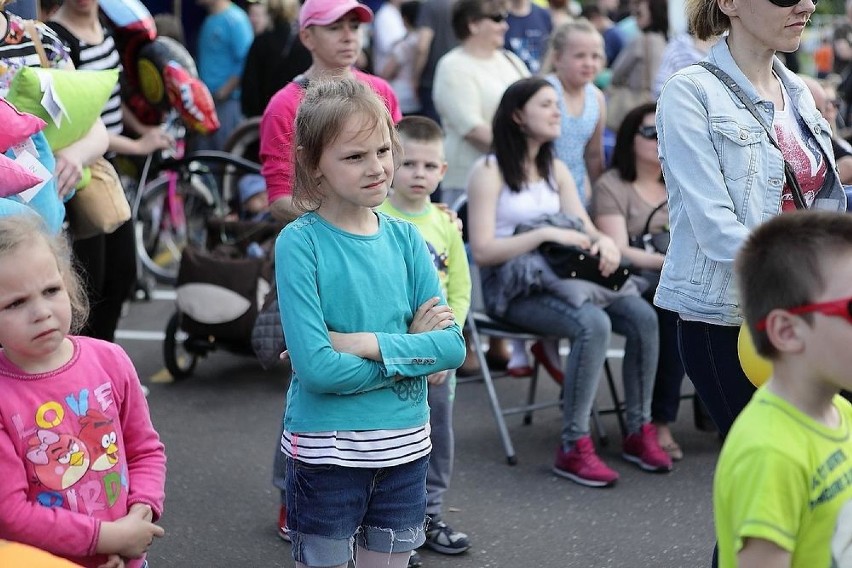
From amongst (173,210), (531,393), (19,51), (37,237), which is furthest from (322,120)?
(173,210)

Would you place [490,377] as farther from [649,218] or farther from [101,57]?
[101,57]

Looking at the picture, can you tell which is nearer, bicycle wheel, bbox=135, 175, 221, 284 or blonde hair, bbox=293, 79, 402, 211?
blonde hair, bbox=293, 79, 402, 211

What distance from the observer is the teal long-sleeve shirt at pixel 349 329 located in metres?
2.76

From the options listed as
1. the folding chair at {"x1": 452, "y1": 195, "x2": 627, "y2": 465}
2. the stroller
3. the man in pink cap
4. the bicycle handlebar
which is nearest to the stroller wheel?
the stroller

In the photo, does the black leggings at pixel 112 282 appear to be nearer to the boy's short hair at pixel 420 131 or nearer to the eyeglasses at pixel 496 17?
the boy's short hair at pixel 420 131

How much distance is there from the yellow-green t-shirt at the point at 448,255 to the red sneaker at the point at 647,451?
140 centimetres

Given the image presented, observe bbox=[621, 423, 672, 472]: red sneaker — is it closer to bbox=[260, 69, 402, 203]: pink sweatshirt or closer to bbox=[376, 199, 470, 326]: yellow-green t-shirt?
bbox=[376, 199, 470, 326]: yellow-green t-shirt

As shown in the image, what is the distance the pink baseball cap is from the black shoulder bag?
171 cm

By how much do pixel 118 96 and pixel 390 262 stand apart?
289 centimetres

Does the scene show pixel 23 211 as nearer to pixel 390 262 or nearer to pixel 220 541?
pixel 390 262

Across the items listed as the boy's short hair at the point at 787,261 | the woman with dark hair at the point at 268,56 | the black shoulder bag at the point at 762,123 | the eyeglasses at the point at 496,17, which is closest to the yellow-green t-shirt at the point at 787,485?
the boy's short hair at the point at 787,261

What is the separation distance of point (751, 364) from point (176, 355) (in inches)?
166

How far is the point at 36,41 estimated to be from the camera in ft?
13.0

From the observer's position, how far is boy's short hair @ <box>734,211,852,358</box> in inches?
80.6
